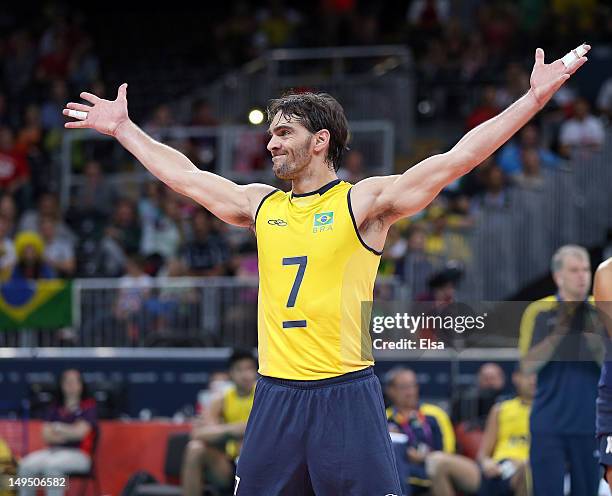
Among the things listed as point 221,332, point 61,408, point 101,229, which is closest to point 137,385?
point 221,332

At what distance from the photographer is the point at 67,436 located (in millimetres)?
11172

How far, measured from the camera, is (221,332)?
48.1ft

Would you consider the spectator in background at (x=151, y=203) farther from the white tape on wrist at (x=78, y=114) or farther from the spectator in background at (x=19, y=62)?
the white tape on wrist at (x=78, y=114)

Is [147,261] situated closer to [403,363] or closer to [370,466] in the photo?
[403,363]

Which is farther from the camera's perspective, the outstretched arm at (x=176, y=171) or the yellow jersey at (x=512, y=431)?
the yellow jersey at (x=512, y=431)

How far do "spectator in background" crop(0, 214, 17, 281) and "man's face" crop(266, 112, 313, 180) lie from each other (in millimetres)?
9905

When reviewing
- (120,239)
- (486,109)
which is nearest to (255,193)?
(120,239)

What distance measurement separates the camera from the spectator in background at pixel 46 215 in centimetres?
1673

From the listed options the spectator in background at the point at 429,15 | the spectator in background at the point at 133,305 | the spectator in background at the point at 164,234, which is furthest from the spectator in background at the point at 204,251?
the spectator in background at the point at 429,15

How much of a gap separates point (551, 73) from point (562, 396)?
396cm

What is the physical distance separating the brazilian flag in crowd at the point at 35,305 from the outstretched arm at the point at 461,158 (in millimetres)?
8526

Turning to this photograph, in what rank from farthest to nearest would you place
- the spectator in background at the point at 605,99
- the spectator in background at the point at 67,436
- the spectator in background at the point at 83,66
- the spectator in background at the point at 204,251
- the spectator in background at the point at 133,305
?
the spectator in background at the point at 83,66
the spectator in background at the point at 605,99
the spectator in background at the point at 204,251
the spectator in background at the point at 133,305
the spectator in background at the point at 67,436

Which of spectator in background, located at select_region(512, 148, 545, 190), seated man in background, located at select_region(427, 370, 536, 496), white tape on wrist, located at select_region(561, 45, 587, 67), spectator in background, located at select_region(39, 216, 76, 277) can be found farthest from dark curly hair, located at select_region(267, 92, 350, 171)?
spectator in background, located at select_region(39, 216, 76, 277)

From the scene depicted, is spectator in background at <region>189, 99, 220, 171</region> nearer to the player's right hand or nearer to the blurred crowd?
the blurred crowd
